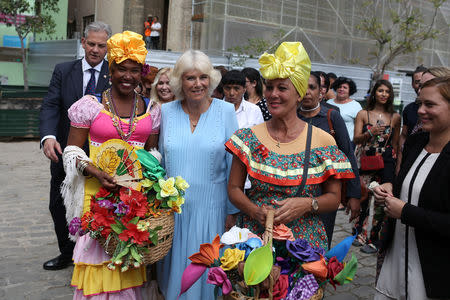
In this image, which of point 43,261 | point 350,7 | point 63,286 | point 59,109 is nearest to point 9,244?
point 43,261

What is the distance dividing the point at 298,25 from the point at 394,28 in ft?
16.1

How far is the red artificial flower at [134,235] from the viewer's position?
301cm

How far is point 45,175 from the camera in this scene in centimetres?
1022

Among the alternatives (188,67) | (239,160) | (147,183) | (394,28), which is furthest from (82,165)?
(394,28)

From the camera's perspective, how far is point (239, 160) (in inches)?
118

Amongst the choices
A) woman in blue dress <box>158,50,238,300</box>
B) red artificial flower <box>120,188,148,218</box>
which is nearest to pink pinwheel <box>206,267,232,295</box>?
red artificial flower <box>120,188,148,218</box>

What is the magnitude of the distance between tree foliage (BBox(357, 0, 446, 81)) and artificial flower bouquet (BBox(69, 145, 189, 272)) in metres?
15.4

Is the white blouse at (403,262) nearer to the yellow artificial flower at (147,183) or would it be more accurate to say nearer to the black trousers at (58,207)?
the yellow artificial flower at (147,183)

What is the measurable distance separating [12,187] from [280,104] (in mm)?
7498

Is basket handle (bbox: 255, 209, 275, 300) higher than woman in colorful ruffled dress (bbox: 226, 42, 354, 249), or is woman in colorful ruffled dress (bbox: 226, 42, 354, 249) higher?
woman in colorful ruffled dress (bbox: 226, 42, 354, 249)

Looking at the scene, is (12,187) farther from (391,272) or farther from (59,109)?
(391,272)

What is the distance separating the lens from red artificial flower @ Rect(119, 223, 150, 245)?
3010mm

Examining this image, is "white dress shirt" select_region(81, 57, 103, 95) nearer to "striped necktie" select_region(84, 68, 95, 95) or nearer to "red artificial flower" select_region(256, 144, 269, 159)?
"striped necktie" select_region(84, 68, 95, 95)

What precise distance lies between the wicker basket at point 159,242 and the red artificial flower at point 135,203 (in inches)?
3.2
